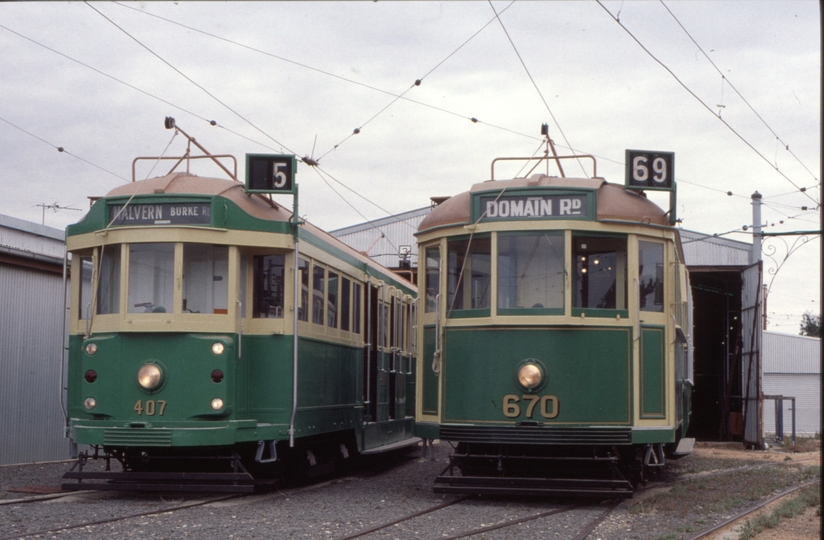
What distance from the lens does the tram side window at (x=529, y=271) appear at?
1005cm

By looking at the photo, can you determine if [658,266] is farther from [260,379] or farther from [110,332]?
[110,332]

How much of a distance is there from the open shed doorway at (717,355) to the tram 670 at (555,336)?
14.3 metres

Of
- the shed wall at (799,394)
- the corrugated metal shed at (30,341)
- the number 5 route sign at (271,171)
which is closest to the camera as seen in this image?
the number 5 route sign at (271,171)

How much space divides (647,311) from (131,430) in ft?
16.9

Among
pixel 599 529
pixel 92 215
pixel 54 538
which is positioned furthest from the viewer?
pixel 92 215

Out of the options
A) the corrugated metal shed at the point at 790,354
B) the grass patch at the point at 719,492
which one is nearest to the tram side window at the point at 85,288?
the grass patch at the point at 719,492

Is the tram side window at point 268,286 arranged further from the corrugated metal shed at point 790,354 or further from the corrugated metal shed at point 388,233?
the corrugated metal shed at point 790,354

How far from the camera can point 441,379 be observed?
1042 cm

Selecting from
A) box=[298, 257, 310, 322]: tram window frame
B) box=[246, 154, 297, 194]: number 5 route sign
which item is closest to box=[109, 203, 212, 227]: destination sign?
box=[246, 154, 297, 194]: number 5 route sign

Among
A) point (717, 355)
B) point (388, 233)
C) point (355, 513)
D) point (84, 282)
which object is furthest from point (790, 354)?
point (84, 282)

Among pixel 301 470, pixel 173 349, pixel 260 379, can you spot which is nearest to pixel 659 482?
pixel 301 470

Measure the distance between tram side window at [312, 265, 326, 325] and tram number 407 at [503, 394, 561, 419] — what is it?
2.54 m

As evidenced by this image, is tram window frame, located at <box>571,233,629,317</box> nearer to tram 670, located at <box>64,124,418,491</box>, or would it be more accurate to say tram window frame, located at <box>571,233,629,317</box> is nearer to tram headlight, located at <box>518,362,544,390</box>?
tram headlight, located at <box>518,362,544,390</box>

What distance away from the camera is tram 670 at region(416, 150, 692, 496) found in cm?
990
